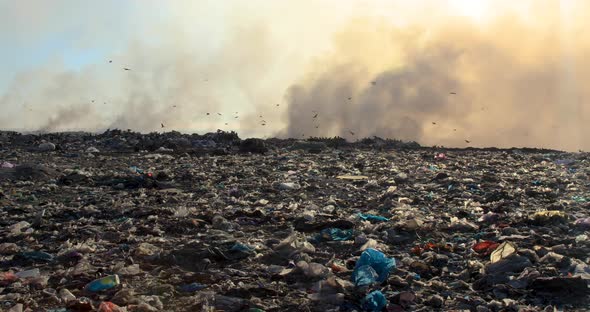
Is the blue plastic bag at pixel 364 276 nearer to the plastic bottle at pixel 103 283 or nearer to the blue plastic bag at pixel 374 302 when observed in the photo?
the blue plastic bag at pixel 374 302

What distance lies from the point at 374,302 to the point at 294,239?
Answer: 113cm

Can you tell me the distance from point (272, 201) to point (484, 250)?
2700 mm

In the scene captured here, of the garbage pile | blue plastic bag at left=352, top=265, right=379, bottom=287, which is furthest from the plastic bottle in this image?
blue plastic bag at left=352, top=265, right=379, bottom=287

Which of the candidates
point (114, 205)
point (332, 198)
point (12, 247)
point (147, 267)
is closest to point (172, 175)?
point (114, 205)

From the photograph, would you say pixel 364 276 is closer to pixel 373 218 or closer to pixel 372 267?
pixel 372 267

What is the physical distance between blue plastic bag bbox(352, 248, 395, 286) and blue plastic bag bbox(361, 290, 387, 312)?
9.4 inches

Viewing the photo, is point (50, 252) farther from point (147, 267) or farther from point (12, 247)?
point (147, 267)

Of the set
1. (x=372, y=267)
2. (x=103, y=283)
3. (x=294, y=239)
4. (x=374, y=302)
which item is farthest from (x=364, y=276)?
(x=103, y=283)

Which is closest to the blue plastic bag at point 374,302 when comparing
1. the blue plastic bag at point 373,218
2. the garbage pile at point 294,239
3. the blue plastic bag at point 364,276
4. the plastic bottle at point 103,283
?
the garbage pile at point 294,239

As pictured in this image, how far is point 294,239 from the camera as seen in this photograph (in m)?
3.75

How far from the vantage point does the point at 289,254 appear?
3578 mm

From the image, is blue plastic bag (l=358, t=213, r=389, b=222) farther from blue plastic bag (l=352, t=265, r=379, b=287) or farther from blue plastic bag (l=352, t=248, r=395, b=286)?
blue plastic bag (l=352, t=265, r=379, b=287)

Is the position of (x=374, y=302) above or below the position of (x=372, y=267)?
below

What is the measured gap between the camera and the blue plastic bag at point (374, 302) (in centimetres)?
270
